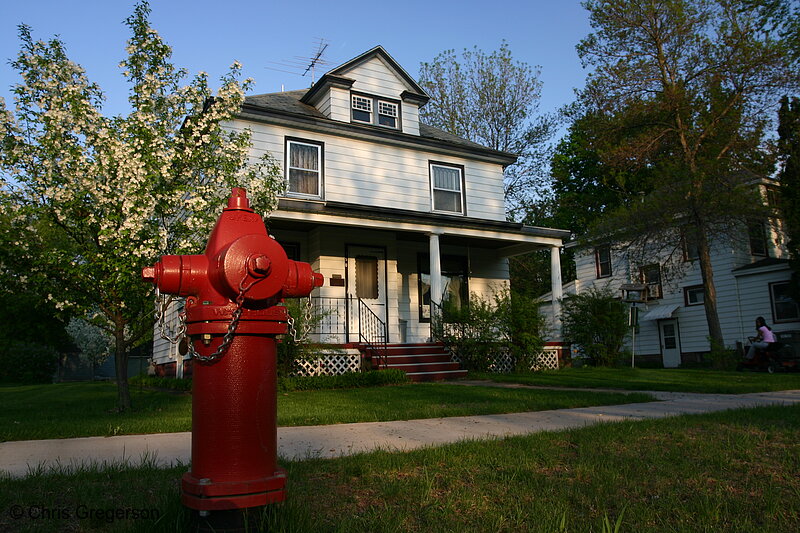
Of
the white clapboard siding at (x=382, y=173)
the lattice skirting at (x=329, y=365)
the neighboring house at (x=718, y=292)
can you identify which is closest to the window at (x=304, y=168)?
the white clapboard siding at (x=382, y=173)

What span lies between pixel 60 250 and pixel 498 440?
5.88 meters

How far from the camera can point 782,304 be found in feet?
71.9

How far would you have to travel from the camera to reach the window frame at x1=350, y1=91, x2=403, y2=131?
55.1 ft

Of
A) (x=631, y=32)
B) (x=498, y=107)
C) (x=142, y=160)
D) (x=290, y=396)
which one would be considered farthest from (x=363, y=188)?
(x=498, y=107)

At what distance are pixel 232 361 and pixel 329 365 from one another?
34.7 ft

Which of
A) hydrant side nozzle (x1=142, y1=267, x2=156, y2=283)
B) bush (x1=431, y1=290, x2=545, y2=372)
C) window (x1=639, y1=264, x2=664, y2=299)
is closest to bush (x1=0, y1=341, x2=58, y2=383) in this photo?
bush (x1=431, y1=290, x2=545, y2=372)

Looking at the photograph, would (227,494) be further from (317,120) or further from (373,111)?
(373,111)

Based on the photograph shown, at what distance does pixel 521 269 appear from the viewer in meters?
35.9

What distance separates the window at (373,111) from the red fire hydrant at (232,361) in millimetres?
14879

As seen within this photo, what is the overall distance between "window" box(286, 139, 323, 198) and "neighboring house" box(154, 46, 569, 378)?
3cm

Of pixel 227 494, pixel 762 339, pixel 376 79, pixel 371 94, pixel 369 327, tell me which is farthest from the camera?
pixel 376 79

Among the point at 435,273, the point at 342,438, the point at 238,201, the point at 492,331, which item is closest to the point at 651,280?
the point at 492,331

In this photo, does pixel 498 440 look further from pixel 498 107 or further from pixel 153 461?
pixel 498 107

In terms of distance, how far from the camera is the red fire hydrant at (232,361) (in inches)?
93.9
